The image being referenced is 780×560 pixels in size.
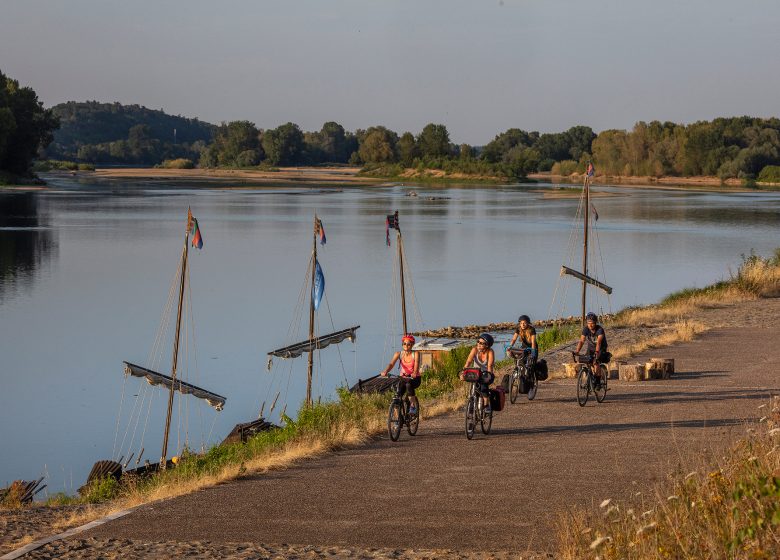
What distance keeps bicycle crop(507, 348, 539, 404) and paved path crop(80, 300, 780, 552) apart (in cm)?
32

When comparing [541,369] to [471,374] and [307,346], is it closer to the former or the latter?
[471,374]

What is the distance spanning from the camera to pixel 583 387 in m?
18.4

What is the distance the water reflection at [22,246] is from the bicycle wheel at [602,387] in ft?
94.8

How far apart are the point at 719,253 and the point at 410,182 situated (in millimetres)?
131569

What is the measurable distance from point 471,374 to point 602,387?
14.9ft

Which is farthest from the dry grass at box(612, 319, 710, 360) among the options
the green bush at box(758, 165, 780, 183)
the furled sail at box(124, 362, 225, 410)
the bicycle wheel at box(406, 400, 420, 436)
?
the green bush at box(758, 165, 780, 183)

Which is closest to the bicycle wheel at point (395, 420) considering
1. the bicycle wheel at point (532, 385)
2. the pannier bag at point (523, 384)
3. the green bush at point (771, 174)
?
the pannier bag at point (523, 384)

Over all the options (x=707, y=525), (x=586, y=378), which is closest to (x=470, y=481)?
(x=707, y=525)

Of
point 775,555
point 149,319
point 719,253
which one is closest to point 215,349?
point 149,319

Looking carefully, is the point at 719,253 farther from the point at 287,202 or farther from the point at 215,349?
the point at 287,202

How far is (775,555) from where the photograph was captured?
22.7 feet

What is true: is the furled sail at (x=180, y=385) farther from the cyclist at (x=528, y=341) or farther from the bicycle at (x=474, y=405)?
the bicycle at (x=474, y=405)

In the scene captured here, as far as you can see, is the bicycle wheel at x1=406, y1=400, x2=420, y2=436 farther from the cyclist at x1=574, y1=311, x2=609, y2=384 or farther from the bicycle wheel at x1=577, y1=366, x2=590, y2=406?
the cyclist at x1=574, y1=311, x2=609, y2=384

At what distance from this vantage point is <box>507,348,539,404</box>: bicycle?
59.7 ft
